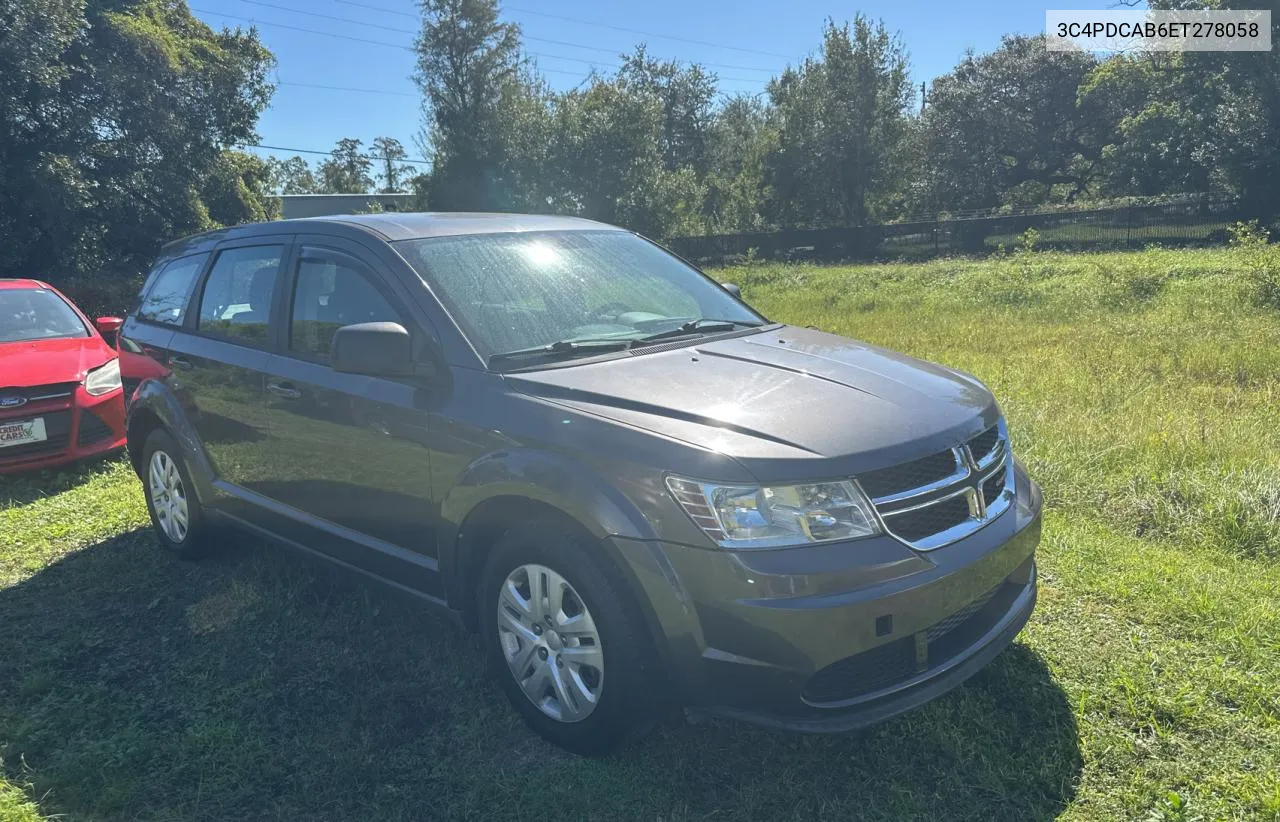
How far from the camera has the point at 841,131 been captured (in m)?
34.6

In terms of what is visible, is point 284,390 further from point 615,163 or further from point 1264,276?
point 615,163

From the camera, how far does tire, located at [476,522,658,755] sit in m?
Answer: 2.66

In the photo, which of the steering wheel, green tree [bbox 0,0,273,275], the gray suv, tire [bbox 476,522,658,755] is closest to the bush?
the gray suv

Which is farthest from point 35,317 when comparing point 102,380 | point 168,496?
Answer: point 168,496

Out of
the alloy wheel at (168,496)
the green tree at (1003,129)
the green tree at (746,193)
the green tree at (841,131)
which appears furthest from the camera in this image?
the green tree at (1003,129)

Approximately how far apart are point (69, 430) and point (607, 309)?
5.15 metres

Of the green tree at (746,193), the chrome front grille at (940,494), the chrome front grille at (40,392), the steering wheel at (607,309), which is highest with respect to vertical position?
the green tree at (746,193)

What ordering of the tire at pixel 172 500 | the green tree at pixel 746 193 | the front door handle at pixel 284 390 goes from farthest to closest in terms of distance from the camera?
1. the green tree at pixel 746 193
2. the tire at pixel 172 500
3. the front door handle at pixel 284 390

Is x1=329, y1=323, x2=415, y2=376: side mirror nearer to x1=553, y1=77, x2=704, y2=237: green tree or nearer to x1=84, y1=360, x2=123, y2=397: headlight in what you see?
x1=84, y1=360, x2=123, y2=397: headlight

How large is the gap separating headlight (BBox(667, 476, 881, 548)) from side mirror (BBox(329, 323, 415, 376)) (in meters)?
1.20

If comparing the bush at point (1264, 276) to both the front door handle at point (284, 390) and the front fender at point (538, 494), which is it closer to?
the front fender at point (538, 494)

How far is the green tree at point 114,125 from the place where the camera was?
1800 centimetres

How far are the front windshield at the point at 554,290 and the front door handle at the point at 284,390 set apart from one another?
80 centimetres

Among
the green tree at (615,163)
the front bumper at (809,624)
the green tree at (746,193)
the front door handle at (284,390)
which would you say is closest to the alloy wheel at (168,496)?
the front door handle at (284,390)
